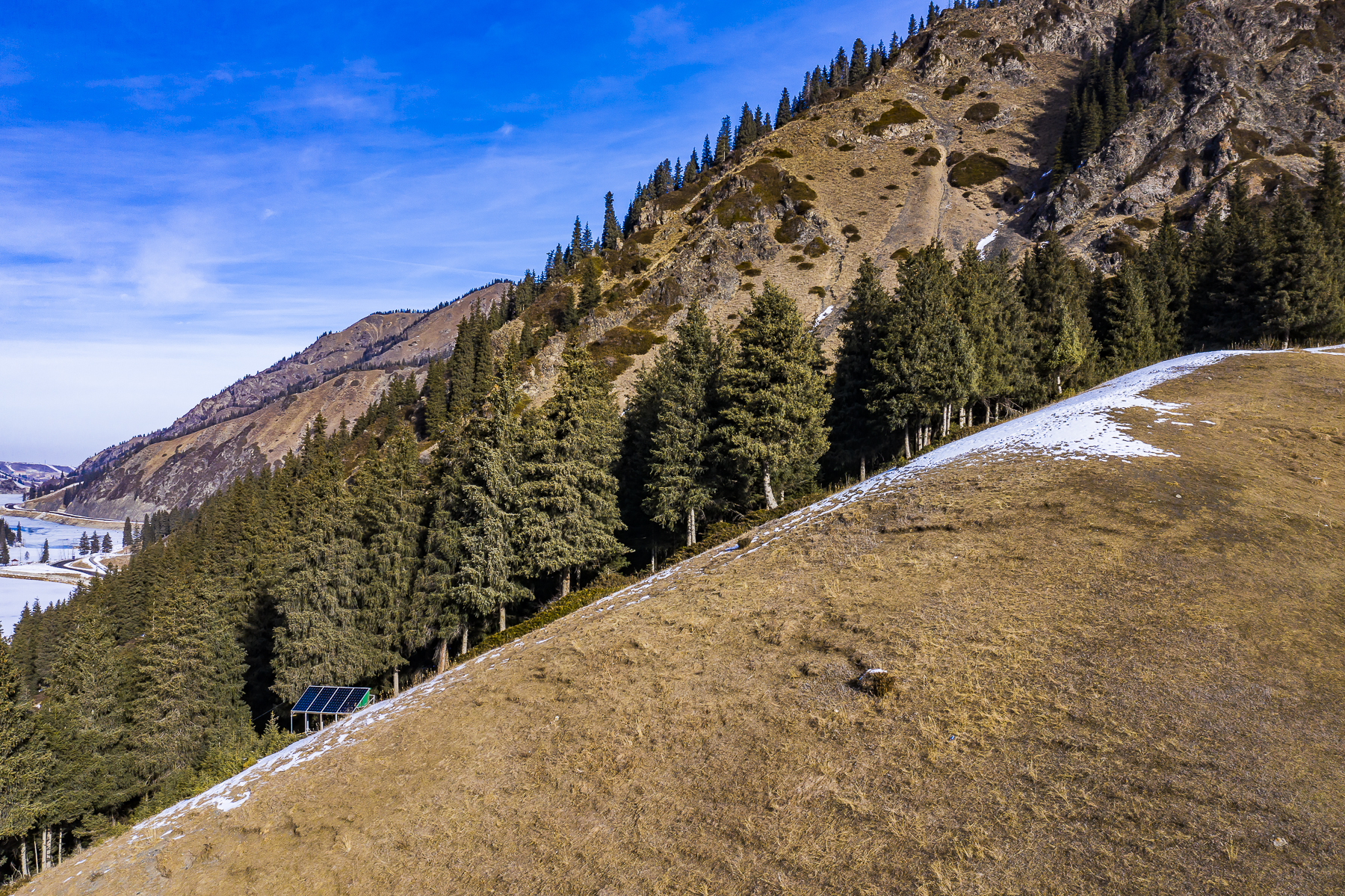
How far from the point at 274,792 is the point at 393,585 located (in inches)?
1157

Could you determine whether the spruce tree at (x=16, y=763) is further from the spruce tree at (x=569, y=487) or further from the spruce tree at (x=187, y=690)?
the spruce tree at (x=569, y=487)

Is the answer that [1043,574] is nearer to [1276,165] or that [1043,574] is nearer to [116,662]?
[116,662]

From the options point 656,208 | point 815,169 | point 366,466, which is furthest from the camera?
point 656,208

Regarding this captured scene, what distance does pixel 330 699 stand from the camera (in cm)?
3444

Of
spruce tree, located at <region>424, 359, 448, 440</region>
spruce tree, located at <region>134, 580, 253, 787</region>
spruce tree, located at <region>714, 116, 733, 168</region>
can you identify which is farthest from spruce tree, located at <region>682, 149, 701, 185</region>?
spruce tree, located at <region>134, 580, 253, 787</region>

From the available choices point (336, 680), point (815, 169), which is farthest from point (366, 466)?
point (815, 169)

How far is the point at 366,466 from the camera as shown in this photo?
48281 millimetres

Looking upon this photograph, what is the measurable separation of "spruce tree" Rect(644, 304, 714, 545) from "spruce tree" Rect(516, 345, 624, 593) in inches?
123

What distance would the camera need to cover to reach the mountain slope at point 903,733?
8125 mm

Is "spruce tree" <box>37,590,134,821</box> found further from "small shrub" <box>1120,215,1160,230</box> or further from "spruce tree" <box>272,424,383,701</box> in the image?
"small shrub" <box>1120,215,1160,230</box>

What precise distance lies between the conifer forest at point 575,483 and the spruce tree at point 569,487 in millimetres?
157

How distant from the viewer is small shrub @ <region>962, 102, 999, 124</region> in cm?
15412

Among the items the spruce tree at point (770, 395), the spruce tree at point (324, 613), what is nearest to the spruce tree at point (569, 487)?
the spruce tree at point (770, 395)

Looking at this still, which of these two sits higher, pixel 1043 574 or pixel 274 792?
pixel 1043 574
